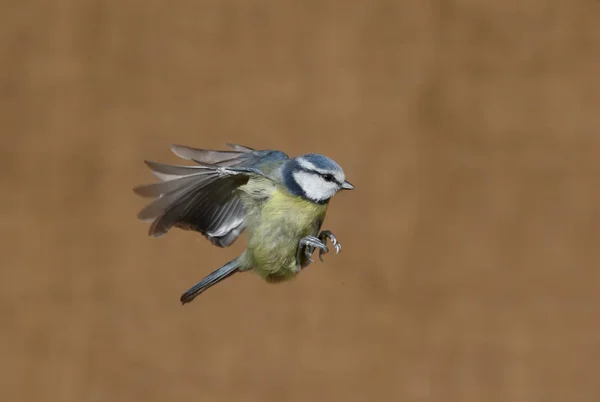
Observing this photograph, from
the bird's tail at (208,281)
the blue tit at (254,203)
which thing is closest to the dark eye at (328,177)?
the blue tit at (254,203)

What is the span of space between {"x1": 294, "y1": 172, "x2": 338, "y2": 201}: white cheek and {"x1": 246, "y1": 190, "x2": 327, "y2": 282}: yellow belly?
2cm

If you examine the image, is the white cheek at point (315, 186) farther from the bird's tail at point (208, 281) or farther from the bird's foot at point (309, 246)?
the bird's tail at point (208, 281)

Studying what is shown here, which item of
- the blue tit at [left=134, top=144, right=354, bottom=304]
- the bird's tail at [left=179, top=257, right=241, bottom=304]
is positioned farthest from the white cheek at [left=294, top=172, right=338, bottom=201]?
the bird's tail at [left=179, top=257, right=241, bottom=304]

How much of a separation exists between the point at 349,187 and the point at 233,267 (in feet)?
0.67

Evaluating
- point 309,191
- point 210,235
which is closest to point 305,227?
point 309,191

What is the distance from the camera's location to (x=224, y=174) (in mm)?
1006

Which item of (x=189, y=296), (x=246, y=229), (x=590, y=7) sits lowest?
(x=189, y=296)

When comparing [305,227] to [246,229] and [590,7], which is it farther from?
[590,7]

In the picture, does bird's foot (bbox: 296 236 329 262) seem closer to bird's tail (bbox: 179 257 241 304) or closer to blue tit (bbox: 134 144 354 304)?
blue tit (bbox: 134 144 354 304)

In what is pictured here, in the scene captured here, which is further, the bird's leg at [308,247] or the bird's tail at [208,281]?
the bird's tail at [208,281]

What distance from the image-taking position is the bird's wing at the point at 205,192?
1.00m

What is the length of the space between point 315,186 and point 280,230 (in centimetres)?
8

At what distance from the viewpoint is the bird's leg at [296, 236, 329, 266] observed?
101cm

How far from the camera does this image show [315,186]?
3.42 feet
